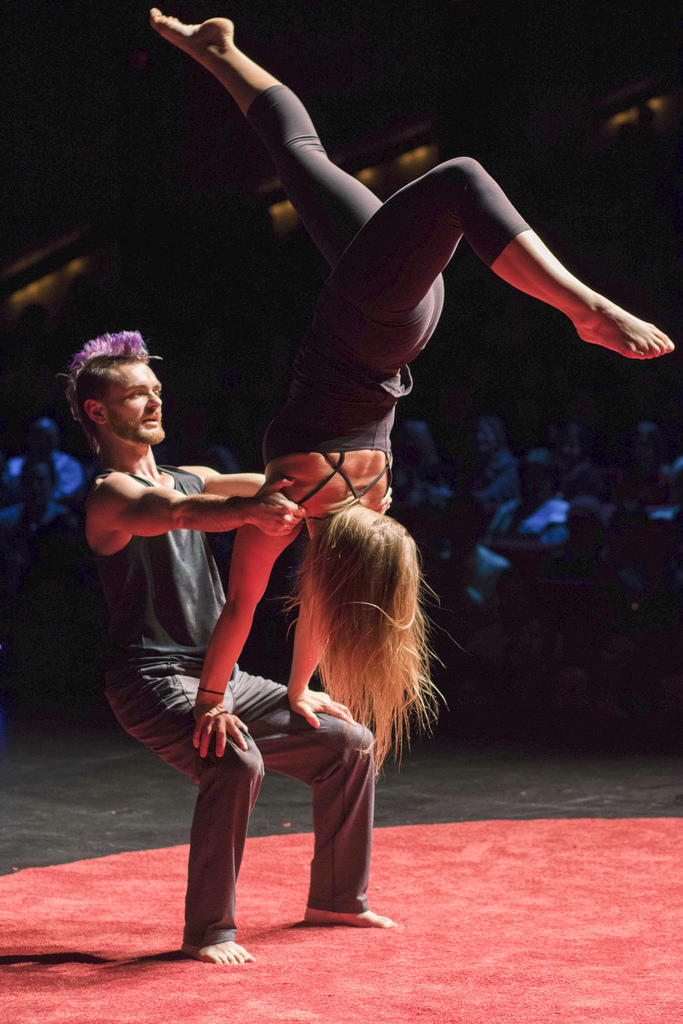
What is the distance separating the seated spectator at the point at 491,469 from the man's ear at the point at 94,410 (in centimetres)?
427

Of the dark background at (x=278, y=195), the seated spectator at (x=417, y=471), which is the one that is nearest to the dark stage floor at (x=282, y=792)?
the seated spectator at (x=417, y=471)

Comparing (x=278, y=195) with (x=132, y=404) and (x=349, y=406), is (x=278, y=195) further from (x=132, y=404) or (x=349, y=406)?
(x=349, y=406)

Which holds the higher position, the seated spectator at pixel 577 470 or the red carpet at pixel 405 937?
the seated spectator at pixel 577 470

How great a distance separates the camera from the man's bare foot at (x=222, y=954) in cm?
281

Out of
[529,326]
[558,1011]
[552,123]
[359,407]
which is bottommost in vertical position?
[558,1011]

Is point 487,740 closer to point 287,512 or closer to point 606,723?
point 606,723

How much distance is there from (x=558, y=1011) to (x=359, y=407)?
4.61ft

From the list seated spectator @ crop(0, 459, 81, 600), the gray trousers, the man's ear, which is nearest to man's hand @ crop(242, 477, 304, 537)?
the gray trousers

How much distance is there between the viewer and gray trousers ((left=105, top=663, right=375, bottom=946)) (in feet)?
9.45

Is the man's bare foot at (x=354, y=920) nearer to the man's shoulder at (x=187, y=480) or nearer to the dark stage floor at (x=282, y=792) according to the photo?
the dark stage floor at (x=282, y=792)

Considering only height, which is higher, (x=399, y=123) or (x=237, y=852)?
(x=399, y=123)

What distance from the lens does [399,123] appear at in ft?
33.9

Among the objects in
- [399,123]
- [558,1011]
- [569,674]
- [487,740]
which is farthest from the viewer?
[399,123]

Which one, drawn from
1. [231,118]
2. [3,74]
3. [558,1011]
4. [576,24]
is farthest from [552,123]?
[558,1011]
